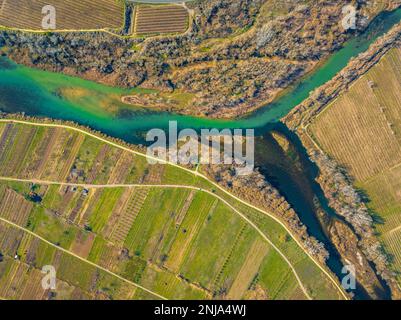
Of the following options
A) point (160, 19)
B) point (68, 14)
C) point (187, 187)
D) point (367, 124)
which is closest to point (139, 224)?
point (187, 187)

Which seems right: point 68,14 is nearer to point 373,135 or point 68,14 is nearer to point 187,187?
point 187,187

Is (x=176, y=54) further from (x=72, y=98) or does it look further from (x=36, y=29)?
(x=36, y=29)

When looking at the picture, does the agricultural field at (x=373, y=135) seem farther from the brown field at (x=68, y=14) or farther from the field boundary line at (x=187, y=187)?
the brown field at (x=68, y=14)

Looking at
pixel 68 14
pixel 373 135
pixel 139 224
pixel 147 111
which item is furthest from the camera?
pixel 147 111

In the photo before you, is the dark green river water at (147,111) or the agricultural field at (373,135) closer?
the agricultural field at (373,135)

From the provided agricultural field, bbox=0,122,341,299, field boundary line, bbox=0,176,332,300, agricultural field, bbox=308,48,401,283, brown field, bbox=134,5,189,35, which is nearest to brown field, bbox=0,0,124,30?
brown field, bbox=134,5,189,35

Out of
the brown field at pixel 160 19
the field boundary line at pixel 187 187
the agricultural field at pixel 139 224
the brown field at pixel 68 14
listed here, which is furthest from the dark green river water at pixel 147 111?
the brown field at pixel 160 19
